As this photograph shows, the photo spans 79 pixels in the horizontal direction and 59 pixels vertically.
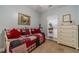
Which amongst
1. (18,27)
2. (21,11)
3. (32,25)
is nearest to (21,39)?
(18,27)

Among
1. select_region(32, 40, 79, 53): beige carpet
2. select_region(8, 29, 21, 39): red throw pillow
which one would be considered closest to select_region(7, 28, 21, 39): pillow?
select_region(8, 29, 21, 39): red throw pillow

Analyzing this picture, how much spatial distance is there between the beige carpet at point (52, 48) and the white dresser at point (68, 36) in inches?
4.2

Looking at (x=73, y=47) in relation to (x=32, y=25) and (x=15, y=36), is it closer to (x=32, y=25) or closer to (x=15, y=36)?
(x=32, y=25)

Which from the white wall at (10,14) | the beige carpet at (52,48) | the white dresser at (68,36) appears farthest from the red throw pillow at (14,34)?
the white dresser at (68,36)

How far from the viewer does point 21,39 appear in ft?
4.89

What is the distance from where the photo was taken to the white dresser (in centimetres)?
160

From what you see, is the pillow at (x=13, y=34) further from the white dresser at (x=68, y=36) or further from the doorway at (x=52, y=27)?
the white dresser at (x=68, y=36)

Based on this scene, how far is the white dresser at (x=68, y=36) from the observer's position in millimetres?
1601

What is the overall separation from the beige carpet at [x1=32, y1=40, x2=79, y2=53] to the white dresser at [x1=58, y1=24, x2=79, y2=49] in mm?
108

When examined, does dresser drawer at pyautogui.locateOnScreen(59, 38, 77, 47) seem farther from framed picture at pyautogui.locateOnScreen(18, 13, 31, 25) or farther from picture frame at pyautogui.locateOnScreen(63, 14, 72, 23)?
framed picture at pyautogui.locateOnScreen(18, 13, 31, 25)

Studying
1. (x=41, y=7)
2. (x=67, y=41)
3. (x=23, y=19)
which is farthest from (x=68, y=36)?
(x=23, y=19)

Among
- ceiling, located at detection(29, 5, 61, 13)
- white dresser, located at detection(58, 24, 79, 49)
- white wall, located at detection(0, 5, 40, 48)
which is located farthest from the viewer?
white dresser, located at detection(58, 24, 79, 49)

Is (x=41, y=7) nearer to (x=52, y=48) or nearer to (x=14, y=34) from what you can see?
(x=14, y=34)
